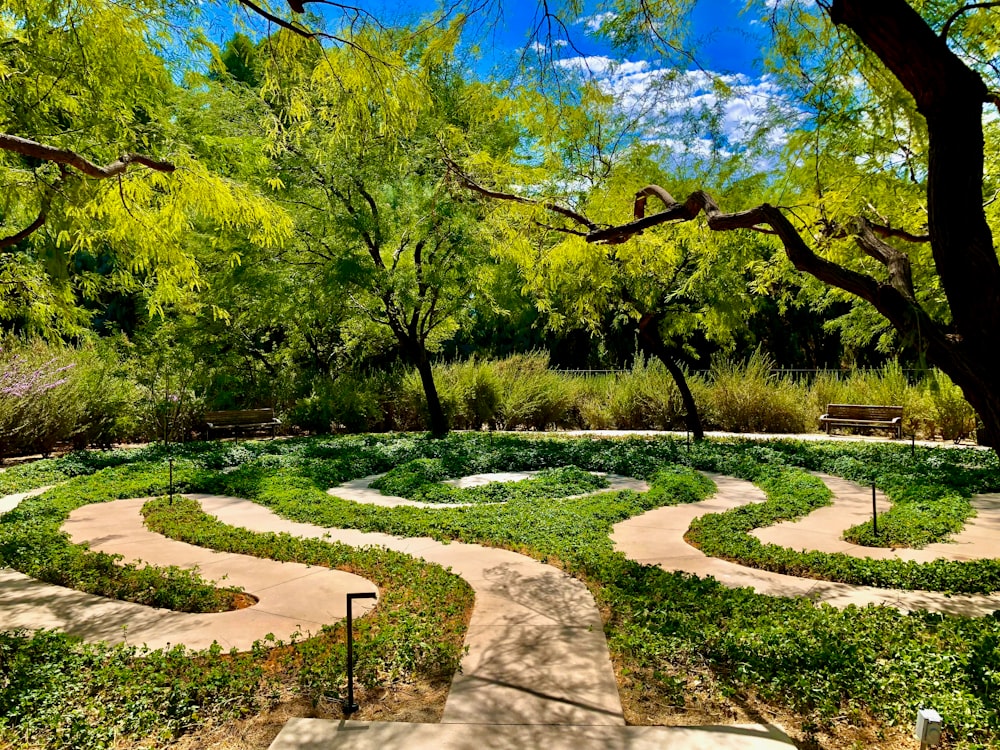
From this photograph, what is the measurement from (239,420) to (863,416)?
1354 cm

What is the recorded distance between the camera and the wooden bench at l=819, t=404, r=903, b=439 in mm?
13031

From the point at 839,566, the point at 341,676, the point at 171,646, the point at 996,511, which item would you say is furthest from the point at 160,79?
the point at 996,511

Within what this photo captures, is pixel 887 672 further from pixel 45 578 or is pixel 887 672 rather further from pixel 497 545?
pixel 45 578

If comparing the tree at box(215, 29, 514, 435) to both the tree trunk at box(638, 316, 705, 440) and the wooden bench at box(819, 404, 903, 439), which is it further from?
the wooden bench at box(819, 404, 903, 439)

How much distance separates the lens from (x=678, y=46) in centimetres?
563

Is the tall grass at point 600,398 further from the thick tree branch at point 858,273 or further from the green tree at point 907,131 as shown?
the thick tree branch at point 858,273

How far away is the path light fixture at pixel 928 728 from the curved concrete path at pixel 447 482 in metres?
4.99

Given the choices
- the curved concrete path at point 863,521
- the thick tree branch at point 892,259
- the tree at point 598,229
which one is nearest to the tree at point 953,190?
the thick tree branch at point 892,259

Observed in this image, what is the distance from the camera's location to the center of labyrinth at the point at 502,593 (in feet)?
9.00

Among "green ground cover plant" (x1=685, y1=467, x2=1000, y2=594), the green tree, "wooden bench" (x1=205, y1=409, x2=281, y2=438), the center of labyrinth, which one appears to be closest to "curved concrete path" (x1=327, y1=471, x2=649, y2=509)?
the center of labyrinth

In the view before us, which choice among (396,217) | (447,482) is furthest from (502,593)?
(396,217)

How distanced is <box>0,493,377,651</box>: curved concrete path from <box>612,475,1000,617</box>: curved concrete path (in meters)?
2.38

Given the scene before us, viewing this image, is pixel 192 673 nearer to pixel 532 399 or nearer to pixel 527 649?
pixel 527 649

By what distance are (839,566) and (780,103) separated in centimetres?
497
